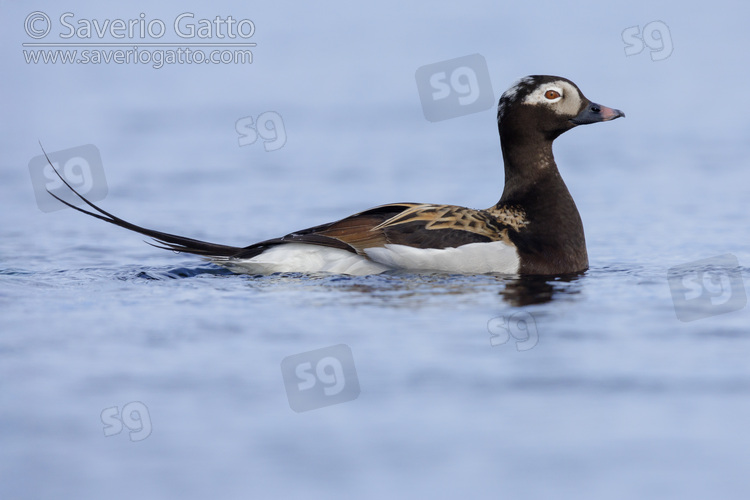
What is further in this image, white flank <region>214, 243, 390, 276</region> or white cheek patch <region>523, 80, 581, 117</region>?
white cheek patch <region>523, 80, 581, 117</region>

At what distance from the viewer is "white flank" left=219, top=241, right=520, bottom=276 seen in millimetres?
8742

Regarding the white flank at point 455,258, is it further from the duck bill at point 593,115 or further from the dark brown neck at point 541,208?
the duck bill at point 593,115

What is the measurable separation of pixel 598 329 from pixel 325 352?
171 cm

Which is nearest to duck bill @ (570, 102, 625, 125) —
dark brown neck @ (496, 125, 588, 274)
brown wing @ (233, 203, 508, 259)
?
dark brown neck @ (496, 125, 588, 274)

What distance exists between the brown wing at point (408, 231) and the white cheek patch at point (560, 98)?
111 centimetres

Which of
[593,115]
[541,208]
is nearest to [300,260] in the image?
[541,208]

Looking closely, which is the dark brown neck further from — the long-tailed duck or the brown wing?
the brown wing

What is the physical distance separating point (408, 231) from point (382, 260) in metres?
0.28

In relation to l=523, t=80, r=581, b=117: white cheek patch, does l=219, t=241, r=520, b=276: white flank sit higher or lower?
lower

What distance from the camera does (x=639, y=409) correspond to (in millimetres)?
6152

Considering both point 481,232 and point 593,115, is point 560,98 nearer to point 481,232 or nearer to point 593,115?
point 593,115

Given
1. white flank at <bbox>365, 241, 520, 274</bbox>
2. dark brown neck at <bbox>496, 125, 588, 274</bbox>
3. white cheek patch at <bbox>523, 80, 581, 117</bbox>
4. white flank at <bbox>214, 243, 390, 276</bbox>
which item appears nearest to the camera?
white flank at <bbox>365, 241, 520, 274</bbox>

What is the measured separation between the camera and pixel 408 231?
28.9 ft

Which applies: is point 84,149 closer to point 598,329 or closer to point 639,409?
point 598,329
